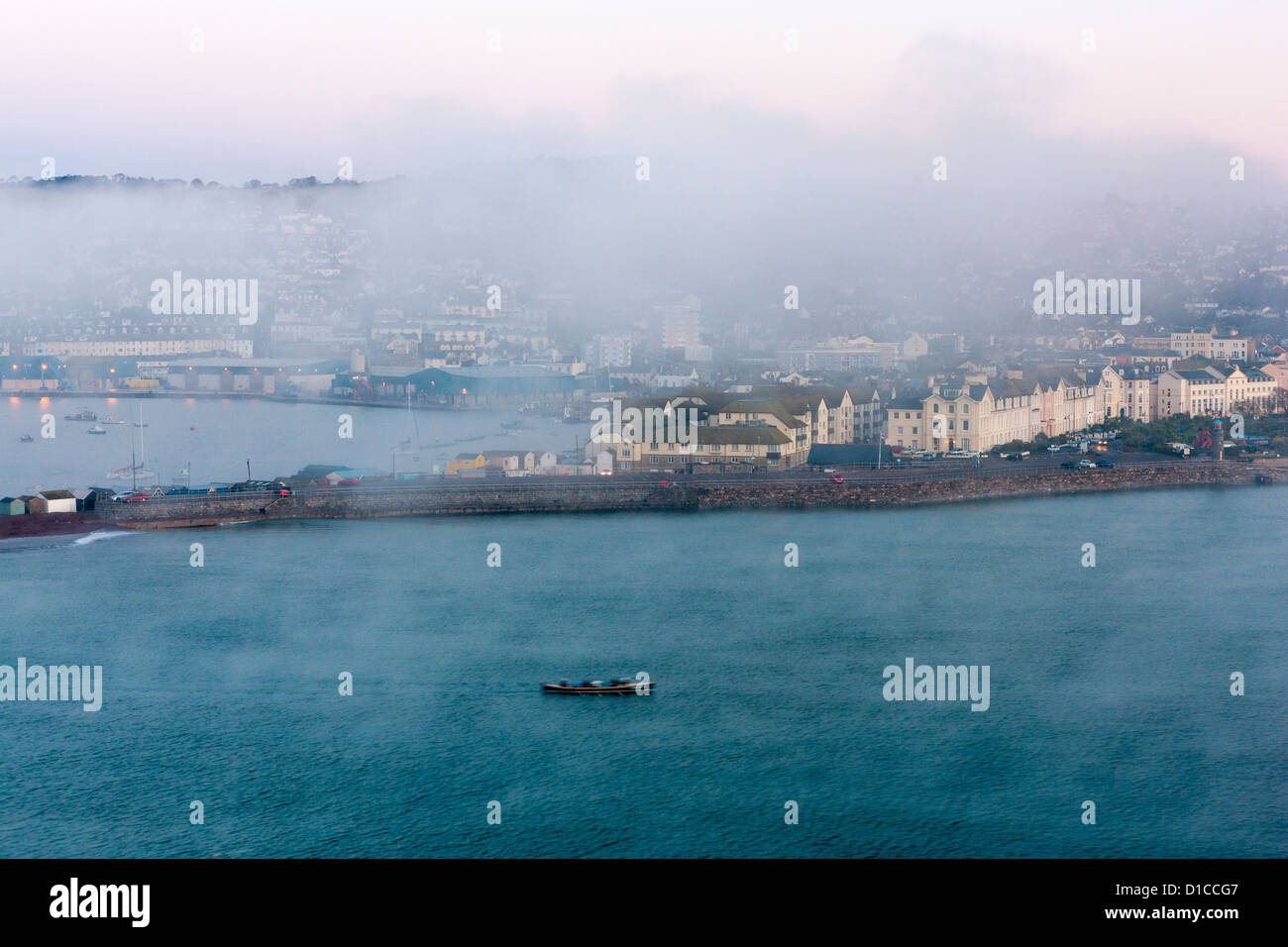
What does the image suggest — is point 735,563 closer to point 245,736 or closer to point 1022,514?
point 1022,514

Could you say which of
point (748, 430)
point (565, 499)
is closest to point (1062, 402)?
point (748, 430)

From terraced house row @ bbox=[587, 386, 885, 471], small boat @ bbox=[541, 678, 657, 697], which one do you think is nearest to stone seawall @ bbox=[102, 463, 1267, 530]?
terraced house row @ bbox=[587, 386, 885, 471]

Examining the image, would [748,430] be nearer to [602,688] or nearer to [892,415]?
[892,415]

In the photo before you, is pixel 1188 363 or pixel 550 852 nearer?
pixel 550 852

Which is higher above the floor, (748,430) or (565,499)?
(748,430)

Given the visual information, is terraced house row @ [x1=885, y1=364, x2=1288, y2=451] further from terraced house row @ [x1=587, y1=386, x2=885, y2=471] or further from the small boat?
the small boat

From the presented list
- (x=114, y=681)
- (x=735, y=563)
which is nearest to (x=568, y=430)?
(x=735, y=563)
